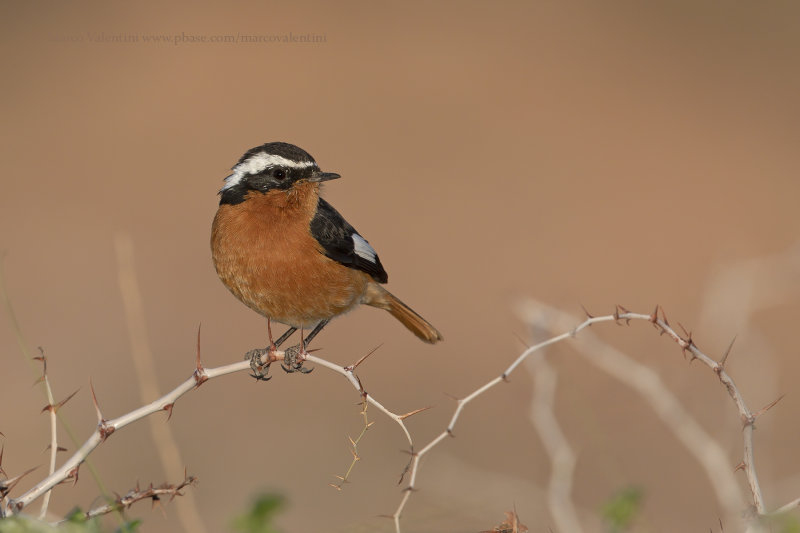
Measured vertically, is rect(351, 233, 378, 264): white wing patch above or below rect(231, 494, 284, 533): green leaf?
above

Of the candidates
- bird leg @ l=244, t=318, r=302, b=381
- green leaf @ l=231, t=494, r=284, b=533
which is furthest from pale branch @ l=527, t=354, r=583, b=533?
green leaf @ l=231, t=494, r=284, b=533

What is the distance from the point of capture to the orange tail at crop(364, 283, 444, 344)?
607 centimetres

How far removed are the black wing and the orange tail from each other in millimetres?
259

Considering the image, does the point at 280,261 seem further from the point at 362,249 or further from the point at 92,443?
the point at 92,443

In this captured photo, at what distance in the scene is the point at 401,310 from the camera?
20.5 ft

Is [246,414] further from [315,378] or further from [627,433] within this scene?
[627,433]

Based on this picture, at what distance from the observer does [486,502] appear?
206 inches

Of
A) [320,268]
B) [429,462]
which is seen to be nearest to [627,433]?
[429,462]

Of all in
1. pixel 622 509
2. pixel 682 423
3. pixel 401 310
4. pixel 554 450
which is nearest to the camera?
pixel 622 509

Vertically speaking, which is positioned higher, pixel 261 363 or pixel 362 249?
pixel 362 249

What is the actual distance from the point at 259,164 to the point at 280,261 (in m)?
0.66

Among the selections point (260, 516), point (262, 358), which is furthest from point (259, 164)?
point (260, 516)

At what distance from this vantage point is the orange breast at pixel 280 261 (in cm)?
477

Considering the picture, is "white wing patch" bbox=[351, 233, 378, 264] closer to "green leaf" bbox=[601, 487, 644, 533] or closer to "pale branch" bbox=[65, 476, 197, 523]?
"pale branch" bbox=[65, 476, 197, 523]
